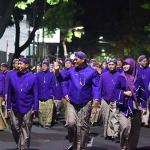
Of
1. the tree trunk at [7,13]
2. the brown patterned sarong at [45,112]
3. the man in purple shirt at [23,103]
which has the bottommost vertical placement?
the brown patterned sarong at [45,112]

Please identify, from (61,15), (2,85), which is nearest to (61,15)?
(61,15)

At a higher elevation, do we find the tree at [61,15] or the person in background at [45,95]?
the tree at [61,15]

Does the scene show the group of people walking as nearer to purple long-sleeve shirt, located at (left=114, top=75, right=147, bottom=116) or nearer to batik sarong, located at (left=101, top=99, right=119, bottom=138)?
purple long-sleeve shirt, located at (left=114, top=75, right=147, bottom=116)

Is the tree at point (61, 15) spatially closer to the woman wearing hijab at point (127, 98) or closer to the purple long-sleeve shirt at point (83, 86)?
the purple long-sleeve shirt at point (83, 86)

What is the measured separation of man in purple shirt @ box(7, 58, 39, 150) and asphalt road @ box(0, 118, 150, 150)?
5.24ft

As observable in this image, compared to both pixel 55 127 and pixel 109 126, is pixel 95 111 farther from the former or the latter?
pixel 109 126

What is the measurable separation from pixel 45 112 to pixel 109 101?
3.17m

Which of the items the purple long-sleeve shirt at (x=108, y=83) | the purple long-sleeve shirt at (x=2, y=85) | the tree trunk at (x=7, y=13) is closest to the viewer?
the purple long-sleeve shirt at (x=108, y=83)

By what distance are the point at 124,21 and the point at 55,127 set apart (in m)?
37.4

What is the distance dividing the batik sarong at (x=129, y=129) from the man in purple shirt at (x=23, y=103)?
1648mm

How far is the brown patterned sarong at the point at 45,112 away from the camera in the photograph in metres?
14.3

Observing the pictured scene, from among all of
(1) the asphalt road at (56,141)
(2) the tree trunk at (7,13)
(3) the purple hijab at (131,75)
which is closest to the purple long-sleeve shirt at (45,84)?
(1) the asphalt road at (56,141)

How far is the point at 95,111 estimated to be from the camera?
1451cm

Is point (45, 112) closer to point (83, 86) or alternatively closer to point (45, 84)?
point (45, 84)
